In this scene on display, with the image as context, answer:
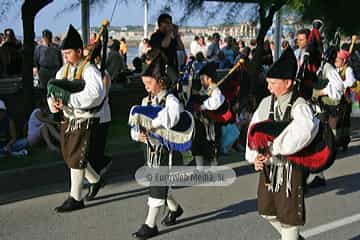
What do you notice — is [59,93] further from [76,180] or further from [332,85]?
[332,85]

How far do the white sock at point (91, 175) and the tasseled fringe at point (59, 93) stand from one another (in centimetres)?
94

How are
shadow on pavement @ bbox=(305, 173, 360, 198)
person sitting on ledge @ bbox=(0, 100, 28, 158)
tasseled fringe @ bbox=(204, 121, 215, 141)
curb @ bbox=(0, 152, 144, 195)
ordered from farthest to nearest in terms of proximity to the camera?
person sitting on ledge @ bbox=(0, 100, 28, 158), tasseled fringe @ bbox=(204, 121, 215, 141), shadow on pavement @ bbox=(305, 173, 360, 198), curb @ bbox=(0, 152, 144, 195)

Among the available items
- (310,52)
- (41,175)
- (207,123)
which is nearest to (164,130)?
(207,123)

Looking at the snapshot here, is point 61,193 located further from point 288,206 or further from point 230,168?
point 288,206

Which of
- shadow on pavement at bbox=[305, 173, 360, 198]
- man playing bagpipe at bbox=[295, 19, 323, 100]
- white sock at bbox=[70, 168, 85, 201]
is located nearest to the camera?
white sock at bbox=[70, 168, 85, 201]

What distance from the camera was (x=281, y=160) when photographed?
16.4ft

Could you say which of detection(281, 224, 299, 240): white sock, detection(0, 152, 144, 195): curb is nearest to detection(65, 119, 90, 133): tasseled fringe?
detection(0, 152, 144, 195): curb

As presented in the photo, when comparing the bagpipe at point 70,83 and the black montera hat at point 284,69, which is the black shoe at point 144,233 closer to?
the bagpipe at point 70,83

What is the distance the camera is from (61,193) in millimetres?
7645

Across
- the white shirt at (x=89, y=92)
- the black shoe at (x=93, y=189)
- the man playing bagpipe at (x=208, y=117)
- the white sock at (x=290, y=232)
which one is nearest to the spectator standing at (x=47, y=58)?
the man playing bagpipe at (x=208, y=117)

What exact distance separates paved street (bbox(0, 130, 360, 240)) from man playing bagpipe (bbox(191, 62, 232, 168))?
21.2 inches

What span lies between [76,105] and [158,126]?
1056mm

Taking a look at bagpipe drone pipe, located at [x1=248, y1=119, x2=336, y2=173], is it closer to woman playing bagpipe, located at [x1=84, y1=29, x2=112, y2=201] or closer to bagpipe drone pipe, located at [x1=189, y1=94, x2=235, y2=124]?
woman playing bagpipe, located at [x1=84, y1=29, x2=112, y2=201]

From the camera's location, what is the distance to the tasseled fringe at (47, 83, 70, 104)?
6395mm
